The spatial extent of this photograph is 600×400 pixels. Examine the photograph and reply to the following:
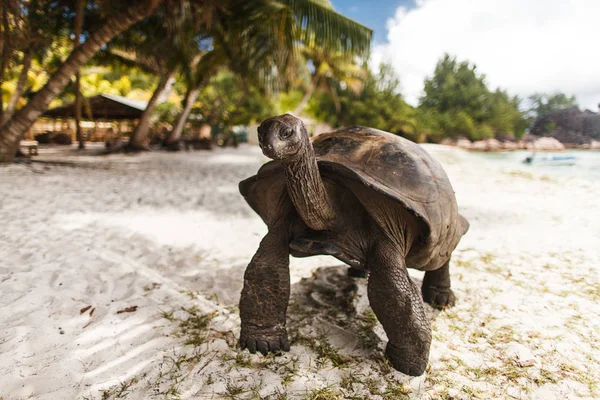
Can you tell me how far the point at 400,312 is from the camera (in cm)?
150

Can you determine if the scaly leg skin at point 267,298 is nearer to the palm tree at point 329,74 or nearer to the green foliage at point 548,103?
the green foliage at point 548,103

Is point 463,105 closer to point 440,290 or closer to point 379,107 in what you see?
point 379,107

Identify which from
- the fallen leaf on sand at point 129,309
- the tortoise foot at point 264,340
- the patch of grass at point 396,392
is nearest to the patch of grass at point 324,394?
the patch of grass at point 396,392

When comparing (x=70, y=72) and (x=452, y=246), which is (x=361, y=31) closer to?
(x=70, y=72)

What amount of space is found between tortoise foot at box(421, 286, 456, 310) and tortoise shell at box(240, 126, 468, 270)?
422 mm

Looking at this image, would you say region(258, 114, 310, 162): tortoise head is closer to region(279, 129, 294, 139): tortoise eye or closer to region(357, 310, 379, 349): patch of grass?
region(279, 129, 294, 139): tortoise eye

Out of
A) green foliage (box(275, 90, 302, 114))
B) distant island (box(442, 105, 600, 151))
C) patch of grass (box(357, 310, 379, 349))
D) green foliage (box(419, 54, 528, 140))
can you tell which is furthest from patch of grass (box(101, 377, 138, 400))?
green foliage (box(275, 90, 302, 114))

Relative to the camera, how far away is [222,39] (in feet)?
29.3

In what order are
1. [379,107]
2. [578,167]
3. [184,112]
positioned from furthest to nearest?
[379,107], [184,112], [578,167]

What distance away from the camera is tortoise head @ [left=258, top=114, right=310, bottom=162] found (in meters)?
1.17

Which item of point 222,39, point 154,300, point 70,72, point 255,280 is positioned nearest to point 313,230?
point 255,280

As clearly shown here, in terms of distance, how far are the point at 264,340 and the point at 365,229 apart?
752 mm

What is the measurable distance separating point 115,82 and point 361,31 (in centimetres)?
2568

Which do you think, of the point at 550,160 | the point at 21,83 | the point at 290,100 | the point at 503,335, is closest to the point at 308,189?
the point at 503,335
